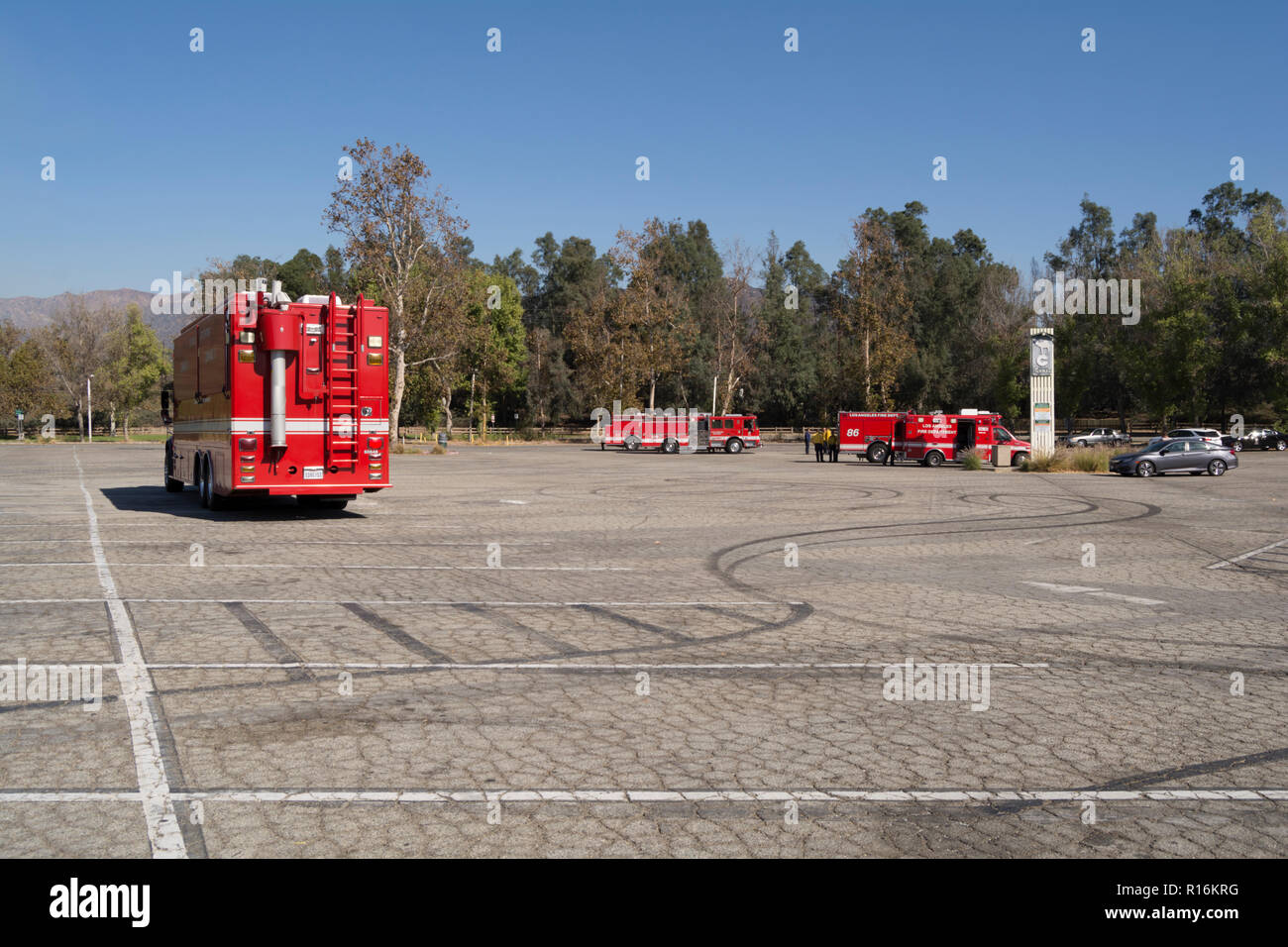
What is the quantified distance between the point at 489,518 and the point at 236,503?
557 centimetres

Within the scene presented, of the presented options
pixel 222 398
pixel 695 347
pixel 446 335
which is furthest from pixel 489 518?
pixel 695 347

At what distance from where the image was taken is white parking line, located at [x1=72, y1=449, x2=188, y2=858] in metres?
4.40

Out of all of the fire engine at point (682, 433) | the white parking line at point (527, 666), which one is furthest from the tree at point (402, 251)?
the white parking line at point (527, 666)

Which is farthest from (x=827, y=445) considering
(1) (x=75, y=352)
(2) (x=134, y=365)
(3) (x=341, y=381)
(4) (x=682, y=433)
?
(2) (x=134, y=365)

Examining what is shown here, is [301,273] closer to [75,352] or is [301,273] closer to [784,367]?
[75,352]

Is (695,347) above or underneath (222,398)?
above

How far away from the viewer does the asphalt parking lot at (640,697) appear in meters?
4.62

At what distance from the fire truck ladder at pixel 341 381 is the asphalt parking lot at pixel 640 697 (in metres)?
2.28

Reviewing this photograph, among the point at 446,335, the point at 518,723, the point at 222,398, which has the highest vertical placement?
the point at 446,335

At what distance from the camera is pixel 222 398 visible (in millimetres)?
18219

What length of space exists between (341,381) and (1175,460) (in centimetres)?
3282
